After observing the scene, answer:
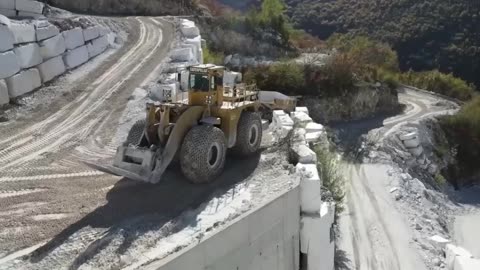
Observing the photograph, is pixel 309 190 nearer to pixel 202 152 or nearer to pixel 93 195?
pixel 202 152

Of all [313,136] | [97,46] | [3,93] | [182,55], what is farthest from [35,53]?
[313,136]

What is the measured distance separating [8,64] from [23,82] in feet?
3.02

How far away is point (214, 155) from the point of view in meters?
11.1

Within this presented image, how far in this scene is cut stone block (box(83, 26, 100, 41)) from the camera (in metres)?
21.2

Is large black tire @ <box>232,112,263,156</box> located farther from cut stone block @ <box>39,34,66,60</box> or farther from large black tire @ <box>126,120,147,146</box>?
cut stone block @ <box>39,34,66,60</box>

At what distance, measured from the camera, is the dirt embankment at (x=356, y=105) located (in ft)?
102

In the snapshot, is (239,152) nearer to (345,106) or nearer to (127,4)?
(345,106)

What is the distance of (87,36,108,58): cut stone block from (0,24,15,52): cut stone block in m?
5.30

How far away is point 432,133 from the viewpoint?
32344 millimetres

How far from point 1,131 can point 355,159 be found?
705 inches

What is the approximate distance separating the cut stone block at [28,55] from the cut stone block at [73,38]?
2.11 meters

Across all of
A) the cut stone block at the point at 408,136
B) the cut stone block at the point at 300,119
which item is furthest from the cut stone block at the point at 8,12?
the cut stone block at the point at 408,136

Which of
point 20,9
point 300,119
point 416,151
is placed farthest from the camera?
point 416,151

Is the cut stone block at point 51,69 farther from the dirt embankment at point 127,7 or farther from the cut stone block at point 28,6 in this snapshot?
the dirt embankment at point 127,7
